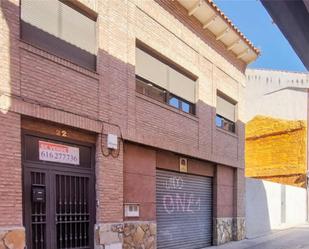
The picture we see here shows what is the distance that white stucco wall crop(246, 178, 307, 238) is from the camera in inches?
696

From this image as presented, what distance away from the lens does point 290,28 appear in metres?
4.09

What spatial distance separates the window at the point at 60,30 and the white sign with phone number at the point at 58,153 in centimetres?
164

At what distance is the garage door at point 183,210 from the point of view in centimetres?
1167

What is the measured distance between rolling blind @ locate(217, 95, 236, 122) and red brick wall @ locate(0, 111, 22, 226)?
30.7ft

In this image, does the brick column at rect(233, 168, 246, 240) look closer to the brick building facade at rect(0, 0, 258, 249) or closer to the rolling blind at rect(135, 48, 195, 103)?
the brick building facade at rect(0, 0, 258, 249)

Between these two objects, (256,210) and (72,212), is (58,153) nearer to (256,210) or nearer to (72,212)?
(72,212)

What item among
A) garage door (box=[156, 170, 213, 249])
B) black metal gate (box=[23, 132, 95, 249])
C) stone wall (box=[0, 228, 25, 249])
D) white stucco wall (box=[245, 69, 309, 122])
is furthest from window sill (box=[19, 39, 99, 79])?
white stucco wall (box=[245, 69, 309, 122])

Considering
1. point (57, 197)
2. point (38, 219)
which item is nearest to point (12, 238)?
point (38, 219)

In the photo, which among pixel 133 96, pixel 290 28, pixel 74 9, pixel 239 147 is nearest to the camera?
pixel 290 28

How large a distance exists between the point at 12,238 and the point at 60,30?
3.79 metres

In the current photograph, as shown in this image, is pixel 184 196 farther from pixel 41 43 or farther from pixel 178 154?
pixel 41 43

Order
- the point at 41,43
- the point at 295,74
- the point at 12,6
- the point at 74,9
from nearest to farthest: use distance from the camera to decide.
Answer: the point at 12,6
the point at 41,43
the point at 74,9
the point at 295,74

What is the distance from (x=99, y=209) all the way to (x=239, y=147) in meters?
8.88

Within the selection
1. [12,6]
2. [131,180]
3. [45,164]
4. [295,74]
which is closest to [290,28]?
[12,6]
